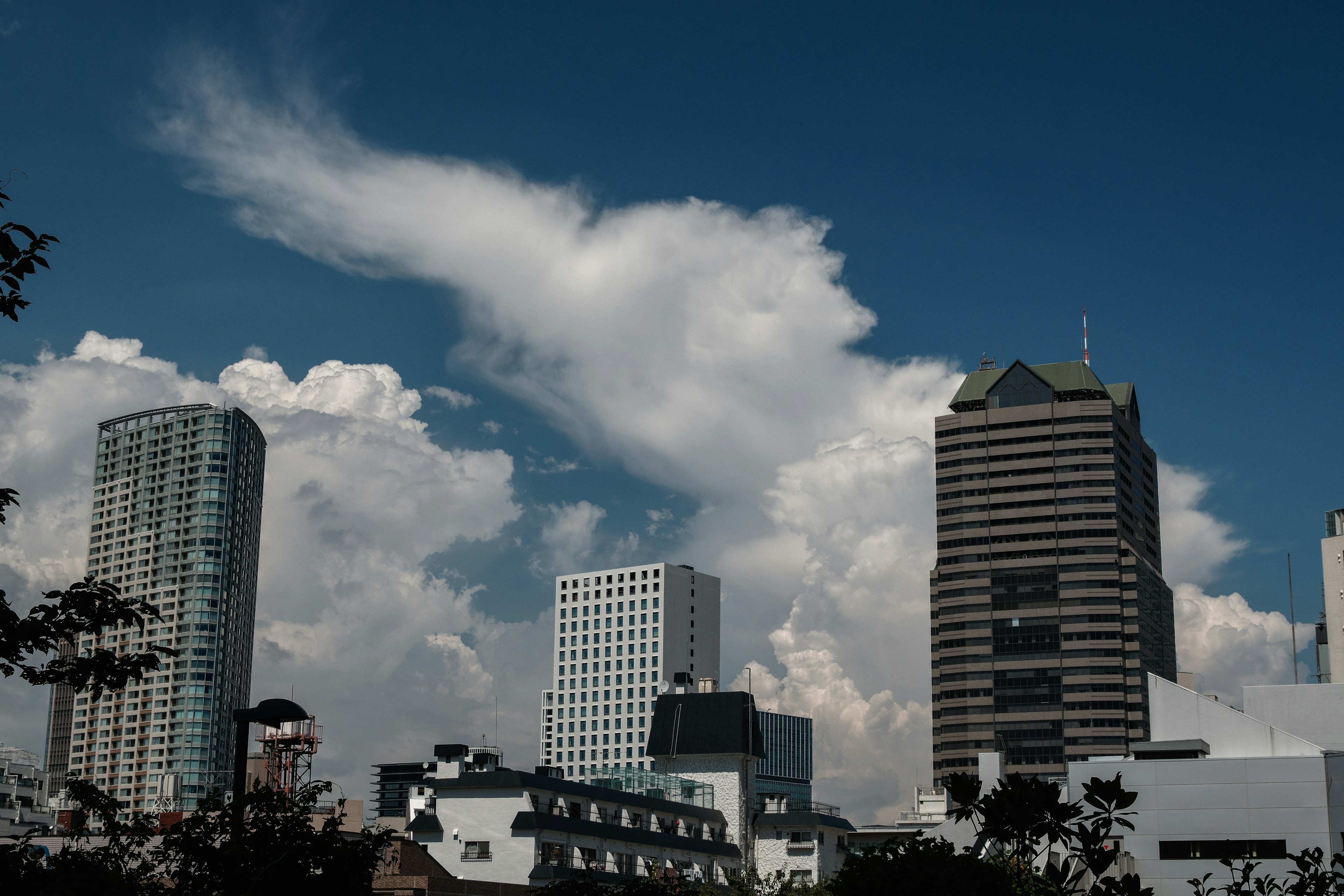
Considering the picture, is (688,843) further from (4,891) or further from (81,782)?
(4,891)

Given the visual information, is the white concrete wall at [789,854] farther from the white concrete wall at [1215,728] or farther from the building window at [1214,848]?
the building window at [1214,848]

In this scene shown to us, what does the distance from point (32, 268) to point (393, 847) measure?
66981 millimetres

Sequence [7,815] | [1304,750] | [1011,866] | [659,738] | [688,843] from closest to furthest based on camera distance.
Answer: [1011,866]
[1304,750]
[688,843]
[659,738]
[7,815]

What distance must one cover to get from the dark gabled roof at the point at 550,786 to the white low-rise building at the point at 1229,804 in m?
32.0

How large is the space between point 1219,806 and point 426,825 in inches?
1929

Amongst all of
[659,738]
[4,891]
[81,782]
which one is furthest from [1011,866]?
[659,738]

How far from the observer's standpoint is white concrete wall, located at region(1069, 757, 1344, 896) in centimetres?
8031

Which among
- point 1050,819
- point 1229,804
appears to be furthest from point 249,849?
point 1229,804

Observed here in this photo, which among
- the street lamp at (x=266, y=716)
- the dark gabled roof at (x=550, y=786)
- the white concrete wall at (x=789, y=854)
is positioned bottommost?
the white concrete wall at (x=789, y=854)

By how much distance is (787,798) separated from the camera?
12256 cm

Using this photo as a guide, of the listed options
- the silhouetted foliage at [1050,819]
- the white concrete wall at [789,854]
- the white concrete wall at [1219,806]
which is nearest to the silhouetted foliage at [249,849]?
the silhouetted foliage at [1050,819]

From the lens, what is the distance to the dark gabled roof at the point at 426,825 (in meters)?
86.3

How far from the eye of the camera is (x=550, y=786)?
8838 centimetres

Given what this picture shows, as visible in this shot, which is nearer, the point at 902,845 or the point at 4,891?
the point at 4,891
